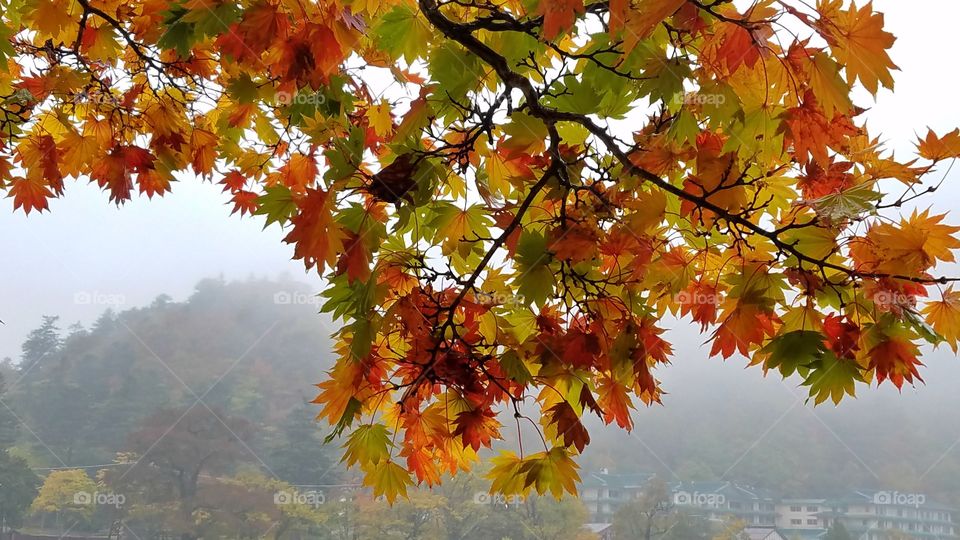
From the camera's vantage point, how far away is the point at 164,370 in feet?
16.8

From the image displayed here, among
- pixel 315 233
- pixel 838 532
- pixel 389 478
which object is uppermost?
pixel 315 233

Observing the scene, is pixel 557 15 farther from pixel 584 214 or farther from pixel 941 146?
pixel 941 146

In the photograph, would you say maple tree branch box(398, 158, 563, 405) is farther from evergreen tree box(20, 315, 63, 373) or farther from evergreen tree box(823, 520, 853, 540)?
evergreen tree box(20, 315, 63, 373)

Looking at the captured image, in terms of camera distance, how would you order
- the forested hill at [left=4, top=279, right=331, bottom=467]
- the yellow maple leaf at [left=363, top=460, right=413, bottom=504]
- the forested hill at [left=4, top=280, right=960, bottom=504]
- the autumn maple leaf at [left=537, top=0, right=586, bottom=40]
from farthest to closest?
1. the forested hill at [left=4, top=279, right=331, bottom=467]
2. the forested hill at [left=4, top=280, right=960, bottom=504]
3. the yellow maple leaf at [left=363, top=460, right=413, bottom=504]
4. the autumn maple leaf at [left=537, top=0, right=586, bottom=40]

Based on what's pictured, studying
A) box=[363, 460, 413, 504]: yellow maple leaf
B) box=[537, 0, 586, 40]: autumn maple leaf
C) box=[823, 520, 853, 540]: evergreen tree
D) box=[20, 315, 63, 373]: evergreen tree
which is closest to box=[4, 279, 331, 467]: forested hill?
box=[20, 315, 63, 373]: evergreen tree

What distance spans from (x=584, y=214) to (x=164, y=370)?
5.05 m

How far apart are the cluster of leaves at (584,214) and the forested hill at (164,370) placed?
3881 millimetres

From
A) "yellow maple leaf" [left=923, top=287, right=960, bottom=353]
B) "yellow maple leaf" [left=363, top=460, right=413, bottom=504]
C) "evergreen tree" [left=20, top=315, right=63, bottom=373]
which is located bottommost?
"yellow maple leaf" [left=363, top=460, right=413, bottom=504]

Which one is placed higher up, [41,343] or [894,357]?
[41,343]

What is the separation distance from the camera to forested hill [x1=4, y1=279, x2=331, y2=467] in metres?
4.78

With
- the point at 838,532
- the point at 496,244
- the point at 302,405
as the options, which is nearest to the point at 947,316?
the point at 496,244

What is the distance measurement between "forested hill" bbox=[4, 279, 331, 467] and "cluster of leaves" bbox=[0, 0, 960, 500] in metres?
3.88

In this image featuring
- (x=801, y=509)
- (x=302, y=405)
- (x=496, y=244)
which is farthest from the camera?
(x=302, y=405)

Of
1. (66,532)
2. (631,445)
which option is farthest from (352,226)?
(66,532)
